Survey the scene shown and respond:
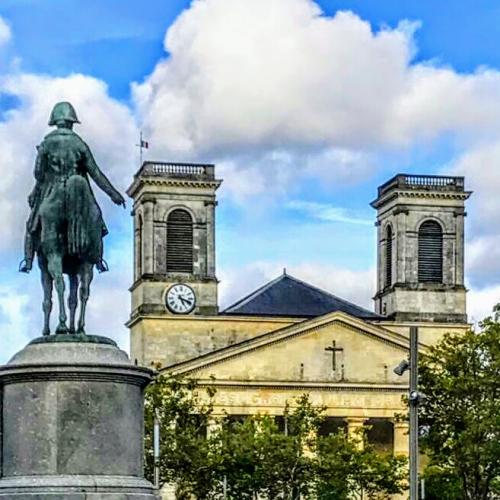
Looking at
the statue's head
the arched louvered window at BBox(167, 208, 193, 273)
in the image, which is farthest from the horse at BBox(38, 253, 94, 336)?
the arched louvered window at BBox(167, 208, 193, 273)

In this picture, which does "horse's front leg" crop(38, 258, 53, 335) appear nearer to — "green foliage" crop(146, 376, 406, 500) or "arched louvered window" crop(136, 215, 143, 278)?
"green foliage" crop(146, 376, 406, 500)

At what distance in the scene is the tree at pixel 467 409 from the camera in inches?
2314

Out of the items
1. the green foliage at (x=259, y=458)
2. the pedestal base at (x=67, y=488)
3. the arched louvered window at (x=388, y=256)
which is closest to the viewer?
the pedestal base at (x=67, y=488)

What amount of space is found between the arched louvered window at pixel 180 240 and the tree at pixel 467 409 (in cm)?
3829

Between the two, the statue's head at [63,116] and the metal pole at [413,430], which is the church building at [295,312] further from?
the statue's head at [63,116]

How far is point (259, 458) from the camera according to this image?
6831cm

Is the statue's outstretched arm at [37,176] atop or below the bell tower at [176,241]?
below

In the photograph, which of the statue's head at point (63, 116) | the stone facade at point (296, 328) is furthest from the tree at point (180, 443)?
the statue's head at point (63, 116)

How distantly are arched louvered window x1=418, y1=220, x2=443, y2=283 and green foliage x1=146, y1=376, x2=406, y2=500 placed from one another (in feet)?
90.5

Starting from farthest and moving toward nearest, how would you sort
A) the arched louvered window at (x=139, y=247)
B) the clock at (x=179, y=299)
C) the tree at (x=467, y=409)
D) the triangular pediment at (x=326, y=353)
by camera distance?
the arched louvered window at (x=139, y=247), the clock at (x=179, y=299), the triangular pediment at (x=326, y=353), the tree at (x=467, y=409)

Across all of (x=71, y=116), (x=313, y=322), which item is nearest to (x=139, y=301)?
(x=313, y=322)

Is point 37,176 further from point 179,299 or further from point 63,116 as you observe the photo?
point 179,299

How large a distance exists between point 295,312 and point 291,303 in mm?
1172

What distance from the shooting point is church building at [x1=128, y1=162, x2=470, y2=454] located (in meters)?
92.5
